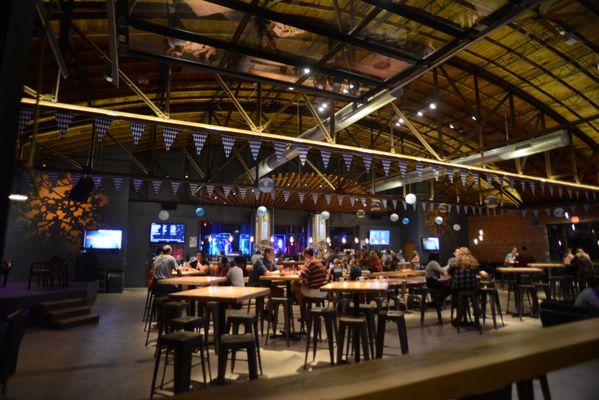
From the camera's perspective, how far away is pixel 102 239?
1238cm

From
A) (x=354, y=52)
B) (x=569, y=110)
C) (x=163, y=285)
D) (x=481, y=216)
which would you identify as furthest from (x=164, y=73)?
(x=481, y=216)

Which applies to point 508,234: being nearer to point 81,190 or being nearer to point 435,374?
point 81,190

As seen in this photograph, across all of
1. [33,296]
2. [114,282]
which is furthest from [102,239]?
[33,296]

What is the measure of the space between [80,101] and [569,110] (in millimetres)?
13547

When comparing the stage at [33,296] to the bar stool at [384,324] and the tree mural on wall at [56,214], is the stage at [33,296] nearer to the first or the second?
the tree mural on wall at [56,214]

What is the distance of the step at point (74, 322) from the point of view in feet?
22.3

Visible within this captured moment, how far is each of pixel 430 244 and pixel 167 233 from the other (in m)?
13.6

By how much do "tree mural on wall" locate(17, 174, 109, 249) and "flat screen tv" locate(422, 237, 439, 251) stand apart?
51.4 feet

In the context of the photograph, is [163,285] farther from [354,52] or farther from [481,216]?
[481,216]

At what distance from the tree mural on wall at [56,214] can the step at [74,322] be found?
600 cm

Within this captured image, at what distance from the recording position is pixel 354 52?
402 centimetres

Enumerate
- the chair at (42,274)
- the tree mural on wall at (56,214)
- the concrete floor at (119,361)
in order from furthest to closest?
the tree mural on wall at (56,214), the chair at (42,274), the concrete floor at (119,361)

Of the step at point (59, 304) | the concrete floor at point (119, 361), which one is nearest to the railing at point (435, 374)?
the concrete floor at point (119, 361)

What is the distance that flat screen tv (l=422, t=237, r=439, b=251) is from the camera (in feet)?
61.5
